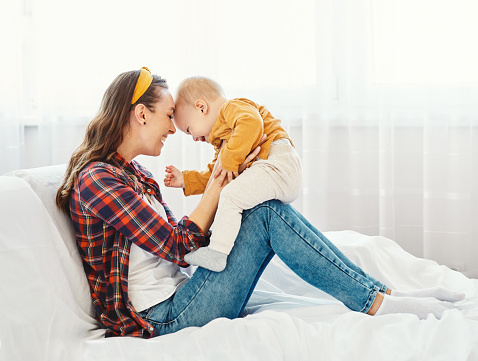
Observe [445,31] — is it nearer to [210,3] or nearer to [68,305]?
[210,3]

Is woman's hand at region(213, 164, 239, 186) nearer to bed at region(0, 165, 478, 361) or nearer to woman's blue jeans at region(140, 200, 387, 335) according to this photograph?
woman's blue jeans at region(140, 200, 387, 335)

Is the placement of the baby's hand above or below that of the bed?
above

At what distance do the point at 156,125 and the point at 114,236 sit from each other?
36 centimetres

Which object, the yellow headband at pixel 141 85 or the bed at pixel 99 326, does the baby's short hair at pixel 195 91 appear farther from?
the bed at pixel 99 326

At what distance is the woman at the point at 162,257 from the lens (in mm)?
1368

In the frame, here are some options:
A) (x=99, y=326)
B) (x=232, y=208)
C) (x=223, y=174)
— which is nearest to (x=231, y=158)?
(x=223, y=174)

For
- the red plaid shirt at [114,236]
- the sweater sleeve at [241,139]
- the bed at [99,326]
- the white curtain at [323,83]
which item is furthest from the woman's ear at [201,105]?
the white curtain at [323,83]

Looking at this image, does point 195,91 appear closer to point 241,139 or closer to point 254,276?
point 241,139

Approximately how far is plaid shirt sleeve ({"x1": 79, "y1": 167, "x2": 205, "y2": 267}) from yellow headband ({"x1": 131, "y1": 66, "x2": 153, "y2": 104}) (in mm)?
251

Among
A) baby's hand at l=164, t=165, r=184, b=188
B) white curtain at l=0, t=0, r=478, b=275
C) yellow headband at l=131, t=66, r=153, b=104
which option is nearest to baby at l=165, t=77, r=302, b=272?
baby's hand at l=164, t=165, r=184, b=188

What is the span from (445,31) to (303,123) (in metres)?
0.82

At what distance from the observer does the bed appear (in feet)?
3.79

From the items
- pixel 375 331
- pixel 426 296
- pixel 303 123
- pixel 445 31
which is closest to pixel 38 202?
pixel 375 331

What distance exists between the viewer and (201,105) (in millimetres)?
1669
